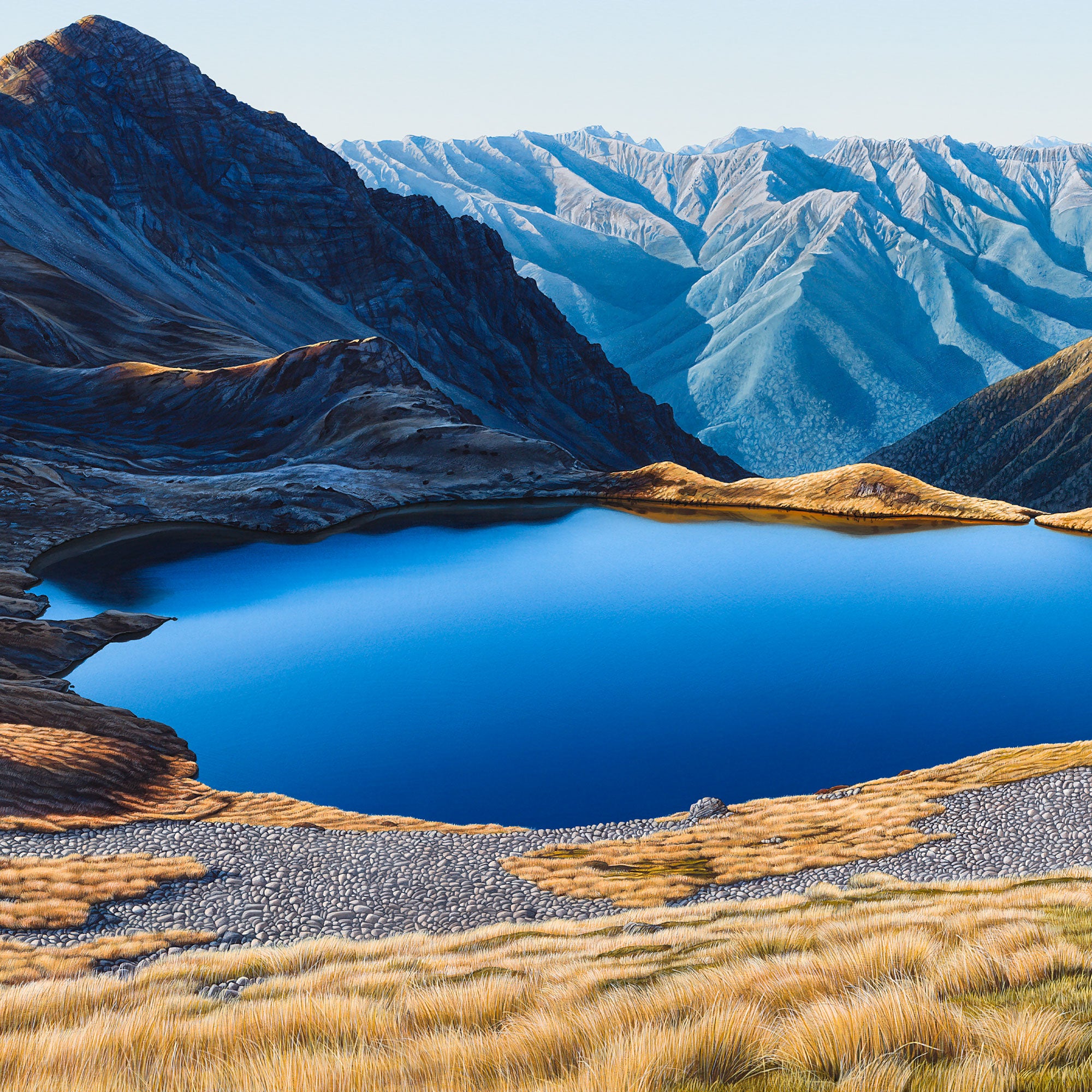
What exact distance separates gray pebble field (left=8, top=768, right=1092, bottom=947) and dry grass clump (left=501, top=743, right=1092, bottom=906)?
1.03 ft

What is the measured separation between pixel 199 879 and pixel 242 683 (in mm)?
13868

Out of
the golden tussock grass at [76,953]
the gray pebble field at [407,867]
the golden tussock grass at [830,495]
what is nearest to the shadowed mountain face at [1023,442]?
the golden tussock grass at [830,495]

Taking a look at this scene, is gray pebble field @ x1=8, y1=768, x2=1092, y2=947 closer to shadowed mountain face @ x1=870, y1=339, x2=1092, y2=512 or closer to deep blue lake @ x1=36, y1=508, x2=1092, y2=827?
deep blue lake @ x1=36, y1=508, x2=1092, y2=827

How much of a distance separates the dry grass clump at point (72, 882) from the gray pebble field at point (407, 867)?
0.23 m

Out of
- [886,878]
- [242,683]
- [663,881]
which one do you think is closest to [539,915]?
[663,881]

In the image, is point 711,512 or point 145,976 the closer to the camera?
point 145,976

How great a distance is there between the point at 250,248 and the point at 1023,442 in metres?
126

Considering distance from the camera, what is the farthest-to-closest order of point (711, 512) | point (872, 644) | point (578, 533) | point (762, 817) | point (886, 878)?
point (711, 512) → point (578, 533) → point (872, 644) → point (762, 817) → point (886, 878)

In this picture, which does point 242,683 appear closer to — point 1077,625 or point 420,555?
point 420,555

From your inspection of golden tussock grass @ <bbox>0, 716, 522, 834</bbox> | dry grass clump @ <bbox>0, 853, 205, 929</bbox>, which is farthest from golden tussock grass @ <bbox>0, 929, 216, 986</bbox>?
golden tussock grass @ <bbox>0, 716, 522, 834</bbox>

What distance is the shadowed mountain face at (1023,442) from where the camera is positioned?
5089 inches

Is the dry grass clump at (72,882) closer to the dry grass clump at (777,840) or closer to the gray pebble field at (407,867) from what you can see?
the gray pebble field at (407,867)

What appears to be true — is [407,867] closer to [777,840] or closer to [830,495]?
[777,840]

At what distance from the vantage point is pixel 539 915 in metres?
14.8
